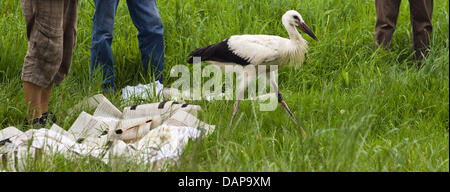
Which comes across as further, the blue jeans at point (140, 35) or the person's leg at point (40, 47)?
the blue jeans at point (140, 35)

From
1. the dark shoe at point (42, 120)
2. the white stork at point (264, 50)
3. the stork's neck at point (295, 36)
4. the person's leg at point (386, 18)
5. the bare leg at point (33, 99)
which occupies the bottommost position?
the dark shoe at point (42, 120)

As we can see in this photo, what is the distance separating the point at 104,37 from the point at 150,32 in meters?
0.39

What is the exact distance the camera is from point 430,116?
13.3 ft

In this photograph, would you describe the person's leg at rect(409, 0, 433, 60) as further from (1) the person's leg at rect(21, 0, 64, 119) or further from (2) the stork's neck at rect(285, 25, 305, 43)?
(1) the person's leg at rect(21, 0, 64, 119)

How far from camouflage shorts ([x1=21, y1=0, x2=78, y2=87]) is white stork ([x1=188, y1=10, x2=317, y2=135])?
105 centimetres

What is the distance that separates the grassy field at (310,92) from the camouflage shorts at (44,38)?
0.36 m

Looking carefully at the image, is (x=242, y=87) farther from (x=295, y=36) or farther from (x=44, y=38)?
(x=44, y=38)

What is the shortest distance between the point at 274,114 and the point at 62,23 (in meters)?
1.58

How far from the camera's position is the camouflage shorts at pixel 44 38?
12.2 ft

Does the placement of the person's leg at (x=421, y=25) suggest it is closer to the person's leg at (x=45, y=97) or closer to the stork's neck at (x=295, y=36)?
the stork's neck at (x=295, y=36)

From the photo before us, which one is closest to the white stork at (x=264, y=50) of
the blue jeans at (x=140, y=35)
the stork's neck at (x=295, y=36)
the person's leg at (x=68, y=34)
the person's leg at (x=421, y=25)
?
the stork's neck at (x=295, y=36)

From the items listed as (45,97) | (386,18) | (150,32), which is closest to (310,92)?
(386,18)

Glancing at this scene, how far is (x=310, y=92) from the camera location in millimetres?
4688
